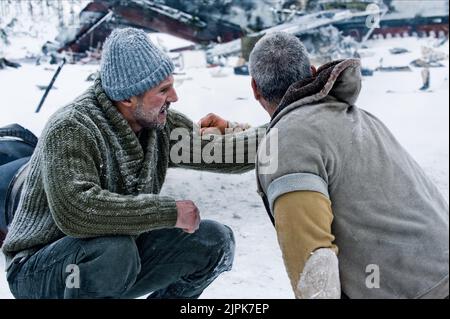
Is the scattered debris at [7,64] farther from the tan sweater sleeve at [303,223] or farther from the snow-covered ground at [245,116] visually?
the tan sweater sleeve at [303,223]

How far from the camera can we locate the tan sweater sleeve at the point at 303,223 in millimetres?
923

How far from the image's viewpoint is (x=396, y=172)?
3.32ft

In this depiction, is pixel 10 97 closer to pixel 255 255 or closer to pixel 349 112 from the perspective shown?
pixel 255 255

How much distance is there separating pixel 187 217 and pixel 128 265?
148mm

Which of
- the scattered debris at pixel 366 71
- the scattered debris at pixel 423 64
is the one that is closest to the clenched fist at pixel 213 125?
the scattered debris at pixel 366 71

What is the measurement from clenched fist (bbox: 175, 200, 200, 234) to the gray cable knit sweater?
1cm

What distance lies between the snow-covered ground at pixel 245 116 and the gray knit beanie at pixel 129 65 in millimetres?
629

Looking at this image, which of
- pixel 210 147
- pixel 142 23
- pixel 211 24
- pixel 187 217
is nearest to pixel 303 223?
pixel 187 217

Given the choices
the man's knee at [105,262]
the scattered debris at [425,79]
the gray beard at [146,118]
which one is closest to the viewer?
the man's knee at [105,262]

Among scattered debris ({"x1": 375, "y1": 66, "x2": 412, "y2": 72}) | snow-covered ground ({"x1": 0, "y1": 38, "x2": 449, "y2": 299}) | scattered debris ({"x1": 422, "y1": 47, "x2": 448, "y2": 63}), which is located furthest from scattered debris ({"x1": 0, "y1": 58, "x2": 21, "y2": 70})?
scattered debris ({"x1": 422, "y1": 47, "x2": 448, "y2": 63})

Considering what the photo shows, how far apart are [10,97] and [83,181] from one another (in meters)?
1.48

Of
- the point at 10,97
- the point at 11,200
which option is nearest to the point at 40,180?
the point at 11,200

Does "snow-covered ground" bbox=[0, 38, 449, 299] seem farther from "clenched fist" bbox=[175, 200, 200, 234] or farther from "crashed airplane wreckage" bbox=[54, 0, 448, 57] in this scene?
"clenched fist" bbox=[175, 200, 200, 234]

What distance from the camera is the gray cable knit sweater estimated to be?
3.76ft
